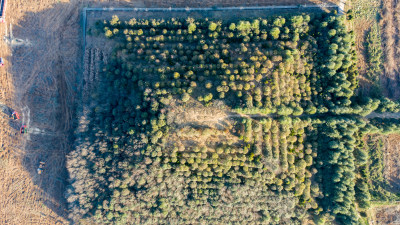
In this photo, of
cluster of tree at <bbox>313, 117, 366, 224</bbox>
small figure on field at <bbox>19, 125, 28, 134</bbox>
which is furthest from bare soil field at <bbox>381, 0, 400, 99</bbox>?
small figure on field at <bbox>19, 125, 28, 134</bbox>

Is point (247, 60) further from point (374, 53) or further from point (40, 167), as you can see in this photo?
point (40, 167)

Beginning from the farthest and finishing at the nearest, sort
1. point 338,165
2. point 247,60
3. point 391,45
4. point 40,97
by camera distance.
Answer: point 40,97, point 391,45, point 338,165, point 247,60

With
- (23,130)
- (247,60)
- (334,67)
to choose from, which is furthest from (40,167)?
(334,67)

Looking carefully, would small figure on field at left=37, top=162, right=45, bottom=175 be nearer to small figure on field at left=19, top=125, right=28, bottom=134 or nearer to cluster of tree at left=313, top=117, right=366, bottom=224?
small figure on field at left=19, top=125, right=28, bottom=134

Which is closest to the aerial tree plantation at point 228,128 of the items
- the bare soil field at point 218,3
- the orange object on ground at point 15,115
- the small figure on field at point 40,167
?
the bare soil field at point 218,3

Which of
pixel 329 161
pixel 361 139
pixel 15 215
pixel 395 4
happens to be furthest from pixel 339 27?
pixel 15 215

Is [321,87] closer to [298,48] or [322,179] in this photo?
[298,48]

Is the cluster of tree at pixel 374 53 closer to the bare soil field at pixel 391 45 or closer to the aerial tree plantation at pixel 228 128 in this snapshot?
the bare soil field at pixel 391 45
